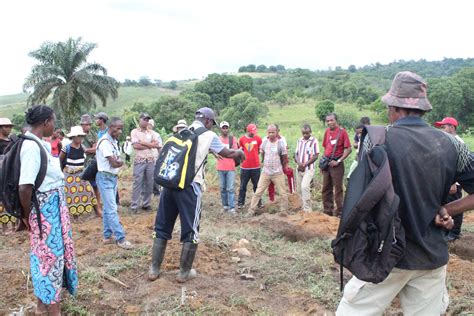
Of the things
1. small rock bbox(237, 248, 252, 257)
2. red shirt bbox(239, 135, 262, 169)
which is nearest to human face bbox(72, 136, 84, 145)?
red shirt bbox(239, 135, 262, 169)

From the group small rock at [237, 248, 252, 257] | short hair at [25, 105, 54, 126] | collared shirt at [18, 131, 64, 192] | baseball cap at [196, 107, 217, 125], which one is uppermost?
short hair at [25, 105, 54, 126]

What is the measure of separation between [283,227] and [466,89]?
3028cm

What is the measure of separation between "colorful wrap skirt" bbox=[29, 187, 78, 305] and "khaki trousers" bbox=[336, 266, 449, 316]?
2.37m

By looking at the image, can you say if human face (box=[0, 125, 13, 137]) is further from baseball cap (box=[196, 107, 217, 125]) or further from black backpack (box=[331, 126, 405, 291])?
black backpack (box=[331, 126, 405, 291])

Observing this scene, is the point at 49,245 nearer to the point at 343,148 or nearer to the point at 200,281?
the point at 200,281

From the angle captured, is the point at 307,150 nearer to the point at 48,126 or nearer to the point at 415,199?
the point at 48,126

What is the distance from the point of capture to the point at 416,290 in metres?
2.44

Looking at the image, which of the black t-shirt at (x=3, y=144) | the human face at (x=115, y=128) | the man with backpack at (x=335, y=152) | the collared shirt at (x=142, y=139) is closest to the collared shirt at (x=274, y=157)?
the man with backpack at (x=335, y=152)

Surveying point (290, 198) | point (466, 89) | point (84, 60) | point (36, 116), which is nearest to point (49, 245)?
point (36, 116)

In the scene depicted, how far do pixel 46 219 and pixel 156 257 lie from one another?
4.44 feet

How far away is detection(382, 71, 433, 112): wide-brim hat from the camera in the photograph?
2430mm

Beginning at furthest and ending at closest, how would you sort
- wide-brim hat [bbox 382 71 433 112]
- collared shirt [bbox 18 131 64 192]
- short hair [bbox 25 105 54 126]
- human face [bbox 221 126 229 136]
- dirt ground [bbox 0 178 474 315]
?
1. human face [bbox 221 126 229 136]
2. dirt ground [bbox 0 178 474 315]
3. short hair [bbox 25 105 54 126]
4. collared shirt [bbox 18 131 64 192]
5. wide-brim hat [bbox 382 71 433 112]

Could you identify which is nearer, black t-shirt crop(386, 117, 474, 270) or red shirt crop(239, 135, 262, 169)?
black t-shirt crop(386, 117, 474, 270)

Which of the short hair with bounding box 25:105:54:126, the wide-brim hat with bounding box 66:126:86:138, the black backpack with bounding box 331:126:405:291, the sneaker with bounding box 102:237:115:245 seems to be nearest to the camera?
the black backpack with bounding box 331:126:405:291
